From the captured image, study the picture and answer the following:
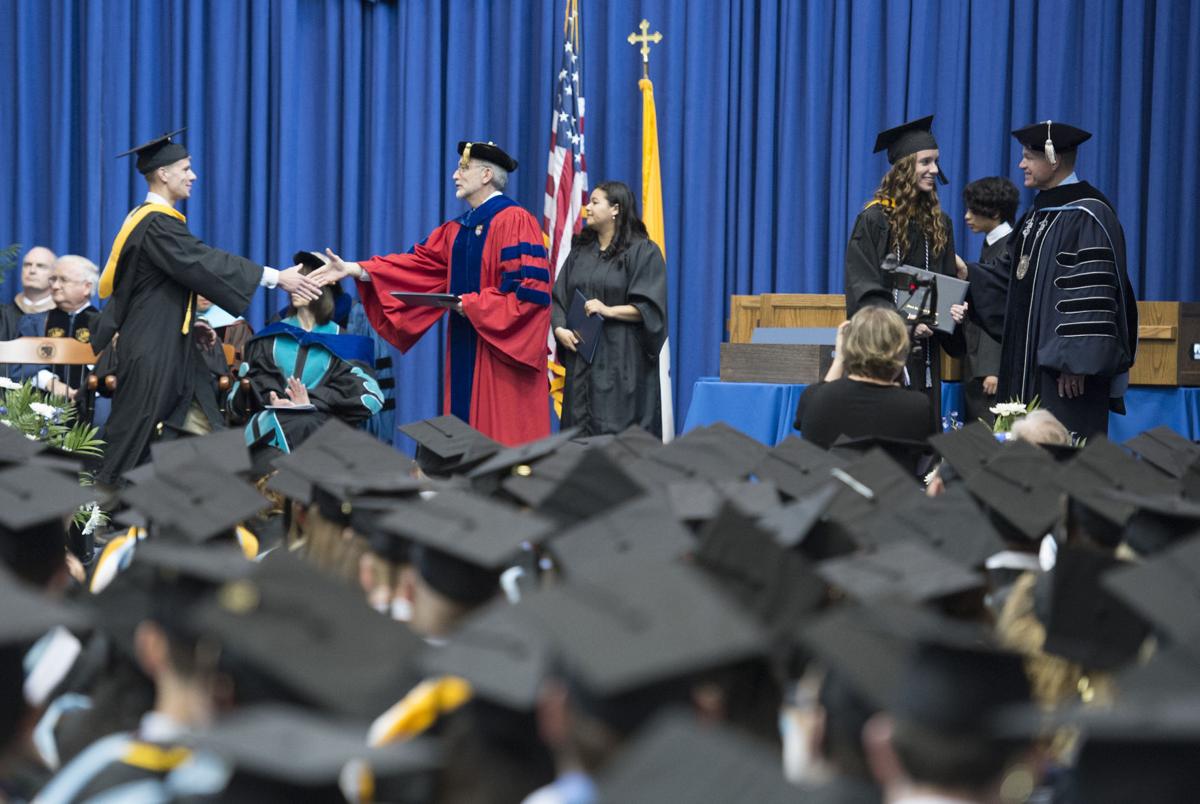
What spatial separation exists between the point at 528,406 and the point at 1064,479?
410cm

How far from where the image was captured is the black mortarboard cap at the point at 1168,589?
1933mm

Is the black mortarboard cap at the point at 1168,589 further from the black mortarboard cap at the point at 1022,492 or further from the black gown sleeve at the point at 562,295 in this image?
the black gown sleeve at the point at 562,295

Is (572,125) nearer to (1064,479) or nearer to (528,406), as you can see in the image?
(528,406)

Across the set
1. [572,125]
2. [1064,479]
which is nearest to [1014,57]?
[572,125]

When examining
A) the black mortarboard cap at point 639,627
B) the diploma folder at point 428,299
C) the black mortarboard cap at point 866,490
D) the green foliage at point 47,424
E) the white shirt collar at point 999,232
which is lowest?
the green foliage at point 47,424

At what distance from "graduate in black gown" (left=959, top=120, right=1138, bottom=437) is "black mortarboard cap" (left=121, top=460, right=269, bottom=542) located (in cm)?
403

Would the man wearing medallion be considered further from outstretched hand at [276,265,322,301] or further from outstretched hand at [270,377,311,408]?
outstretched hand at [270,377,311,408]

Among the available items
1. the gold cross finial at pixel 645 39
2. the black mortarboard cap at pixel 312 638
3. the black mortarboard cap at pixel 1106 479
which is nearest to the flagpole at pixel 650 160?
the gold cross finial at pixel 645 39

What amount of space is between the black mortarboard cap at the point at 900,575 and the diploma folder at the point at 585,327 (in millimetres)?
4476

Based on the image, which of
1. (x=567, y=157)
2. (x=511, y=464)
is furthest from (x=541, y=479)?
(x=567, y=157)

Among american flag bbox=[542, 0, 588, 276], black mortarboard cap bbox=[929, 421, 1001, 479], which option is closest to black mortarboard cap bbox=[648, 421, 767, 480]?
black mortarboard cap bbox=[929, 421, 1001, 479]

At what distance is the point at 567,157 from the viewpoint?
844 centimetres

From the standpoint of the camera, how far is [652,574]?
1.80 m

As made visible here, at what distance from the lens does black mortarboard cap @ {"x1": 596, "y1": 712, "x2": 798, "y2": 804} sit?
1308 millimetres
